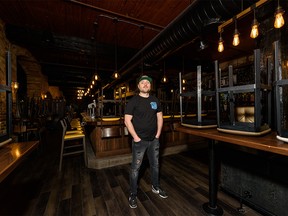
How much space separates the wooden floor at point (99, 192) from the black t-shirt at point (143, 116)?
3.19ft

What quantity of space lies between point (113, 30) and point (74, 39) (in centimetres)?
138

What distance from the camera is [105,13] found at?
11.1ft

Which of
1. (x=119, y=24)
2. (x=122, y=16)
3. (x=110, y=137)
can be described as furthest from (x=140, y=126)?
(x=119, y=24)

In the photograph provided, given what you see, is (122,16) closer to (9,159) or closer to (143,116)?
(143,116)

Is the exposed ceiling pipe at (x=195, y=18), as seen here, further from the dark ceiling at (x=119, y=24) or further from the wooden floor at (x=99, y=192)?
the wooden floor at (x=99, y=192)

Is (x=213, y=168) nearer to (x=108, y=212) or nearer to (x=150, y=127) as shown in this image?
(x=150, y=127)

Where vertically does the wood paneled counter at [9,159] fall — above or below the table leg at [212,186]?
above

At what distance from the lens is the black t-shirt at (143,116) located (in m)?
2.05

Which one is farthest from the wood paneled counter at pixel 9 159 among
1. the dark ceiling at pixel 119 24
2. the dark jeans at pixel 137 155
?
the dark ceiling at pixel 119 24

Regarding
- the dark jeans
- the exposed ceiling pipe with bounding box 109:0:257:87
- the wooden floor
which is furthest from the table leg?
the exposed ceiling pipe with bounding box 109:0:257:87

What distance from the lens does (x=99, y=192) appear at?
2.35m

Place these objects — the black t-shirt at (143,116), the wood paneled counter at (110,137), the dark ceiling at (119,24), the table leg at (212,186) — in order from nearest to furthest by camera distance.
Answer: the table leg at (212,186)
the black t-shirt at (143,116)
the dark ceiling at (119,24)
the wood paneled counter at (110,137)

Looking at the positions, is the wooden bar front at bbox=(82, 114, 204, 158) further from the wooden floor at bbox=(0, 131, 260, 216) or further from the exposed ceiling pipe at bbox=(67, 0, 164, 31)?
the exposed ceiling pipe at bbox=(67, 0, 164, 31)

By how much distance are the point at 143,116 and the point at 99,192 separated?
4.75ft
